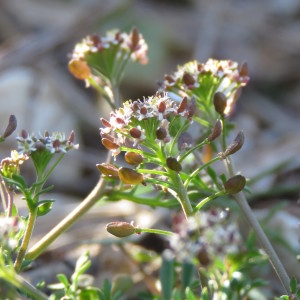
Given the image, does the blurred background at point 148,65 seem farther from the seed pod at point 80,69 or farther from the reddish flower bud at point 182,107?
the reddish flower bud at point 182,107

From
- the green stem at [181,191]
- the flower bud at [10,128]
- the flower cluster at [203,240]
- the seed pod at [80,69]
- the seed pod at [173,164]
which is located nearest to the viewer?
the flower cluster at [203,240]

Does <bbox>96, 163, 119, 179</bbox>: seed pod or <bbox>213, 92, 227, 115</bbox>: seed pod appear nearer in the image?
<bbox>96, 163, 119, 179</bbox>: seed pod

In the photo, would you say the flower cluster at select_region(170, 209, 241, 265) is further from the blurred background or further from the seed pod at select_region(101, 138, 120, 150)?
the blurred background

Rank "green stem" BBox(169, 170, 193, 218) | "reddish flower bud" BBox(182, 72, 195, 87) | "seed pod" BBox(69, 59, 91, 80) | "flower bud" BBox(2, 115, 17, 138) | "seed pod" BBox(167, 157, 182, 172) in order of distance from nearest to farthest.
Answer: "seed pod" BBox(167, 157, 182, 172)
"green stem" BBox(169, 170, 193, 218)
"flower bud" BBox(2, 115, 17, 138)
"reddish flower bud" BBox(182, 72, 195, 87)
"seed pod" BBox(69, 59, 91, 80)

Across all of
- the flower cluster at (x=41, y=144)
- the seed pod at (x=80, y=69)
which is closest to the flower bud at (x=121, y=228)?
the flower cluster at (x=41, y=144)

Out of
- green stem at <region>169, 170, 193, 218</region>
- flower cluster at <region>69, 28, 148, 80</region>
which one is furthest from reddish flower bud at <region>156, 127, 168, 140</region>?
flower cluster at <region>69, 28, 148, 80</region>

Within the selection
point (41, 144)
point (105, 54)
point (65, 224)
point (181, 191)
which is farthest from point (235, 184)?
point (105, 54)

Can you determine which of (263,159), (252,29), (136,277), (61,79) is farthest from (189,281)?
(252,29)

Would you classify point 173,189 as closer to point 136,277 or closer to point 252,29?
point 136,277
